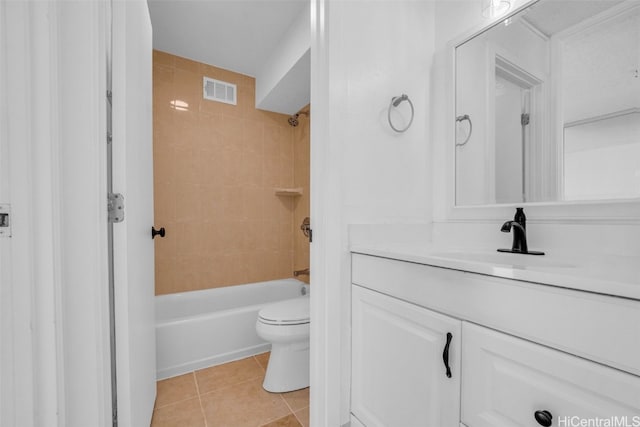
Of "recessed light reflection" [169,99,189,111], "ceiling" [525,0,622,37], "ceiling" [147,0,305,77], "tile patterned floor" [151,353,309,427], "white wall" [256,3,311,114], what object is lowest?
"tile patterned floor" [151,353,309,427]

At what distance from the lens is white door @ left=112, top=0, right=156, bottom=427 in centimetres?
85

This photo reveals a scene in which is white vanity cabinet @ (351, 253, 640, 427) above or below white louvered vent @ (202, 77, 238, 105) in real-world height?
below

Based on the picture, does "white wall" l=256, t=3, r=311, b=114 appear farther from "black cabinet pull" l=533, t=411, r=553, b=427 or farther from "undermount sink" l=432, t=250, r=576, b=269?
"black cabinet pull" l=533, t=411, r=553, b=427

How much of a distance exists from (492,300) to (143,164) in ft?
4.51

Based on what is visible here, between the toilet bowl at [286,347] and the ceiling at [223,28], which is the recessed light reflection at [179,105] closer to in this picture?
the ceiling at [223,28]

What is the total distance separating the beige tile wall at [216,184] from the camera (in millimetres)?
2289

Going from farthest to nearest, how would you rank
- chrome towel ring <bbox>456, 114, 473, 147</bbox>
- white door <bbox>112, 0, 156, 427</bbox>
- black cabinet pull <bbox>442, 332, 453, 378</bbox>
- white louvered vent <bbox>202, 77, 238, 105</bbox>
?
white louvered vent <bbox>202, 77, 238, 105</bbox>, chrome towel ring <bbox>456, 114, 473, 147</bbox>, white door <bbox>112, 0, 156, 427</bbox>, black cabinet pull <bbox>442, 332, 453, 378</bbox>

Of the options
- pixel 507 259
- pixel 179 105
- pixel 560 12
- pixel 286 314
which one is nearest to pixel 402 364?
pixel 507 259

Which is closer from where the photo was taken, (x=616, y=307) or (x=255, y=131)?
(x=616, y=307)

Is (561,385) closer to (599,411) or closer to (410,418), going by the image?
(599,411)

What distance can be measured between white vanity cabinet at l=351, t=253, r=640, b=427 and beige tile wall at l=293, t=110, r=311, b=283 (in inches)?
68.3

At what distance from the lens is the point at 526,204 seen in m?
1.04

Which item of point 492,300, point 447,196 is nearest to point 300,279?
point 447,196

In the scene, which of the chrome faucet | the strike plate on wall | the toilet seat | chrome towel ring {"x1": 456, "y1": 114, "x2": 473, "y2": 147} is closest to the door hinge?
the strike plate on wall
